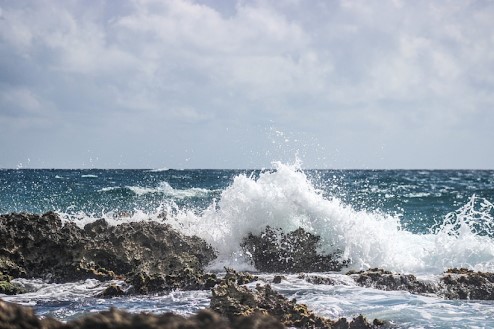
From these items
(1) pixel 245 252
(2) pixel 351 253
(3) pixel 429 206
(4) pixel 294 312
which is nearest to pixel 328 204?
(2) pixel 351 253

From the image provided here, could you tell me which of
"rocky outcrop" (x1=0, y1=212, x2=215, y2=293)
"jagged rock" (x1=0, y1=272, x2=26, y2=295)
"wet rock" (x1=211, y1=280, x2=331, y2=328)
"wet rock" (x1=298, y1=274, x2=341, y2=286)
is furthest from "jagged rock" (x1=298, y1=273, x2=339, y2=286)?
"jagged rock" (x1=0, y1=272, x2=26, y2=295)

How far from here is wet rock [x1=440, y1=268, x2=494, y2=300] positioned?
8258 mm

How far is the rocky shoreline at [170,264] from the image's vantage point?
6.32 m

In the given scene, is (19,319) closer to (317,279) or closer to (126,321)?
(126,321)

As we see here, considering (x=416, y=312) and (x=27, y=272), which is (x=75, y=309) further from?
(x=416, y=312)

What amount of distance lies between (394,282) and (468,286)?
107 cm

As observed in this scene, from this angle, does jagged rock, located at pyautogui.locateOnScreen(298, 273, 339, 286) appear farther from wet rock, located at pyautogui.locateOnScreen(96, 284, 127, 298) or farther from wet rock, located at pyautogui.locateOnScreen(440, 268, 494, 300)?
wet rock, located at pyautogui.locateOnScreen(96, 284, 127, 298)

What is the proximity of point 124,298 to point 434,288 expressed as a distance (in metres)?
4.50

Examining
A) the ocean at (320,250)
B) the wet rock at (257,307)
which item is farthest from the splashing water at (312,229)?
the wet rock at (257,307)

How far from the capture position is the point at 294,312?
6.20m

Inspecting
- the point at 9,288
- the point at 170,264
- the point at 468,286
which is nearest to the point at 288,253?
the point at 170,264

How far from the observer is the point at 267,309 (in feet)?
20.4

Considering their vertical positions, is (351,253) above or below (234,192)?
below

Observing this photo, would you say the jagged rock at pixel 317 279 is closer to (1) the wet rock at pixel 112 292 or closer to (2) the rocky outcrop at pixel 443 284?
(2) the rocky outcrop at pixel 443 284
